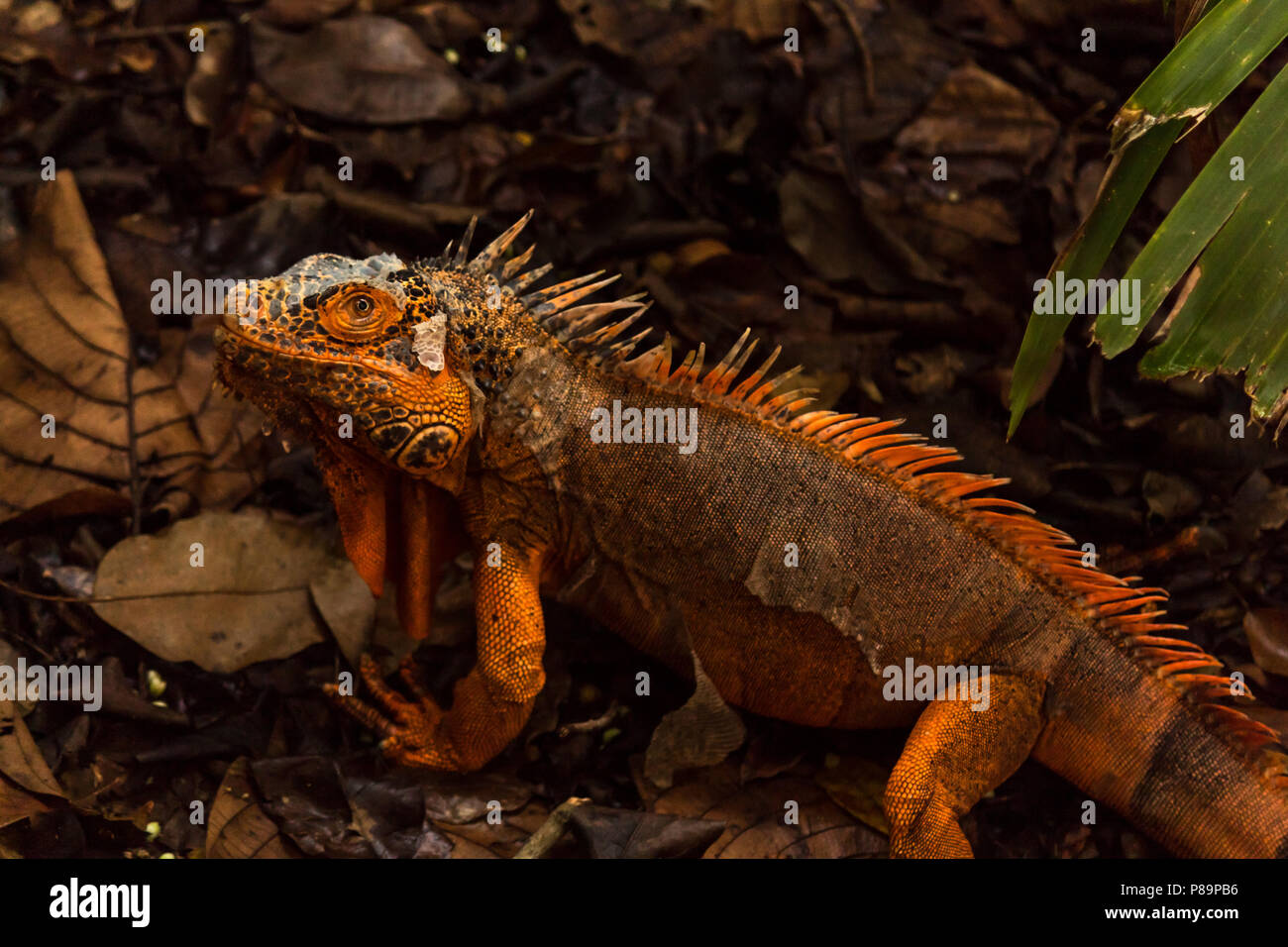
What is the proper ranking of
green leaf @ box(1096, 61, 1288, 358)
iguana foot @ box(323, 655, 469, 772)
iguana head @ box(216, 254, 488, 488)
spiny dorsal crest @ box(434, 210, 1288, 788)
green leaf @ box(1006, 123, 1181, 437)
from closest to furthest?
green leaf @ box(1096, 61, 1288, 358)
green leaf @ box(1006, 123, 1181, 437)
iguana head @ box(216, 254, 488, 488)
spiny dorsal crest @ box(434, 210, 1288, 788)
iguana foot @ box(323, 655, 469, 772)

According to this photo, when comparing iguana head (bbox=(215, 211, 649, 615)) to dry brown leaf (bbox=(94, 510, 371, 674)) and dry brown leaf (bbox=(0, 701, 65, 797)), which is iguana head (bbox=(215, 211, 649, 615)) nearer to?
dry brown leaf (bbox=(94, 510, 371, 674))

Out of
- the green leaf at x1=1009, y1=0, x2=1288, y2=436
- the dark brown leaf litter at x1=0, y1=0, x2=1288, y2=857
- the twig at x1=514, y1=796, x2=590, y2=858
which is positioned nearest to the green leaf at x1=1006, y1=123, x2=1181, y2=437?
the green leaf at x1=1009, y1=0, x2=1288, y2=436

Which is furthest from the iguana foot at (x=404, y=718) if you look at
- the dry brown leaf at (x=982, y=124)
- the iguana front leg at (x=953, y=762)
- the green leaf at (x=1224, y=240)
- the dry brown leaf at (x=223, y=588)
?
the dry brown leaf at (x=982, y=124)

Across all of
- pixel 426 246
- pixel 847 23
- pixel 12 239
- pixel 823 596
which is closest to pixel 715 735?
pixel 823 596

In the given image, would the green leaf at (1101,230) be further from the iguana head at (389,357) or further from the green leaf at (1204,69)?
the iguana head at (389,357)

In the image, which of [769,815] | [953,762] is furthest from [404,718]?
[953,762]

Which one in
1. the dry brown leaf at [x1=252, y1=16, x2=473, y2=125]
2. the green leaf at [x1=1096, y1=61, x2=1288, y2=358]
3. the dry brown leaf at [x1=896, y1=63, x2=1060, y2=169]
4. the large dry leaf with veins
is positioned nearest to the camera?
the green leaf at [x1=1096, y1=61, x2=1288, y2=358]
